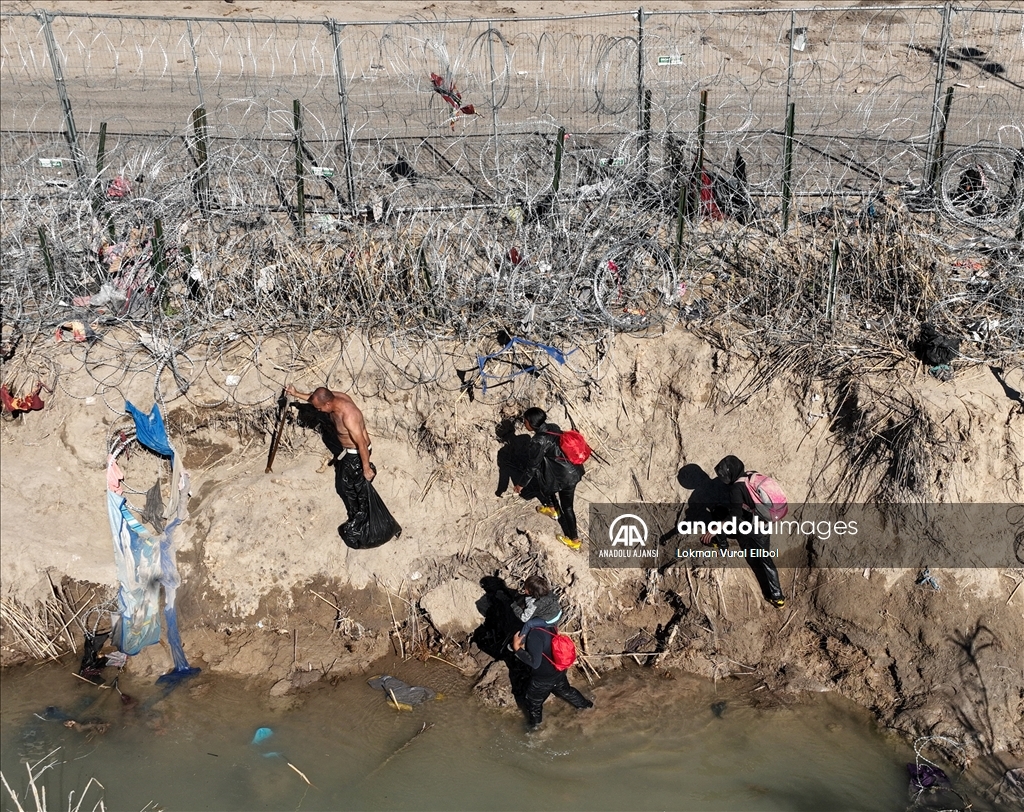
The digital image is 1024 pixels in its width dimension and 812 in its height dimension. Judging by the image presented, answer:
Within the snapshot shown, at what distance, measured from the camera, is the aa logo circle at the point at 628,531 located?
7.91 meters

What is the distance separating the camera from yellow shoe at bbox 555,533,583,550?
306 inches

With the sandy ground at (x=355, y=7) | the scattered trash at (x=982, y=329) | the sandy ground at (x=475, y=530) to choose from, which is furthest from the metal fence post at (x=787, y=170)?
the sandy ground at (x=355, y=7)

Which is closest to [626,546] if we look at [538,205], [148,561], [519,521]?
[519,521]

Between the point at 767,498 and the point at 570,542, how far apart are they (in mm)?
1779

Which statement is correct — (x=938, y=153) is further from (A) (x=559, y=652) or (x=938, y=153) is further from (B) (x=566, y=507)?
(A) (x=559, y=652)

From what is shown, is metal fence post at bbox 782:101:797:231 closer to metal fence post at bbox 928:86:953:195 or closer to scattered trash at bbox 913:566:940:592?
metal fence post at bbox 928:86:953:195

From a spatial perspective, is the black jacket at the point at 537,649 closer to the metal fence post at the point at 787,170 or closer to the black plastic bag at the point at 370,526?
the black plastic bag at the point at 370,526

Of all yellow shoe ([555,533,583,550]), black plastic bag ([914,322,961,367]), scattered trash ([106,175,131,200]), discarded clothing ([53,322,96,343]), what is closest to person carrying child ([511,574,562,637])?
yellow shoe ([555,533,583,550])

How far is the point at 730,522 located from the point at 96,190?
691 centimetres

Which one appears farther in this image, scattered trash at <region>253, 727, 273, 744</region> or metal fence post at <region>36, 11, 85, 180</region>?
metal fence post at <region>36, 11, 85, 180</region>

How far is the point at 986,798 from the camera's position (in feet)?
20.5

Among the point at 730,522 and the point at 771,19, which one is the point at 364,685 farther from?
the point at 771,19

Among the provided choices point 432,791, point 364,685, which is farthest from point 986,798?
point 364,685

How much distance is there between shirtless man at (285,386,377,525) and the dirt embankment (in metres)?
0.41
